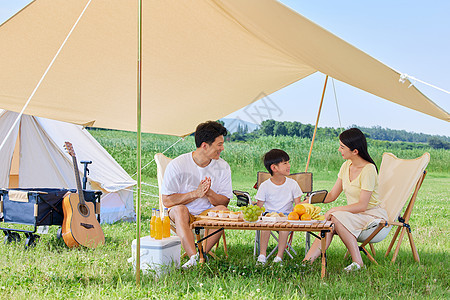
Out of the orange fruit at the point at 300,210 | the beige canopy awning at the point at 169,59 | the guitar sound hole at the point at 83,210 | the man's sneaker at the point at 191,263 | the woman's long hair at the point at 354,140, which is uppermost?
the beige canopy awning at the point at 169,59

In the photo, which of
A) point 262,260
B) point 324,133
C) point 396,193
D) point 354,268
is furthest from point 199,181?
point 324,133

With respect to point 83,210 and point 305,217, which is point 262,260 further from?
point 83,210

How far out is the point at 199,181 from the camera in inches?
139

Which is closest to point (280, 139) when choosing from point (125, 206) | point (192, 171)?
point (125, 206)

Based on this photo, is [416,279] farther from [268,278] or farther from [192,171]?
[192,171]

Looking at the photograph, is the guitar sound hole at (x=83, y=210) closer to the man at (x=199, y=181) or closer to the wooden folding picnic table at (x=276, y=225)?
the man at (x=199, y=181)

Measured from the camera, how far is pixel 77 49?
3551 millimetres

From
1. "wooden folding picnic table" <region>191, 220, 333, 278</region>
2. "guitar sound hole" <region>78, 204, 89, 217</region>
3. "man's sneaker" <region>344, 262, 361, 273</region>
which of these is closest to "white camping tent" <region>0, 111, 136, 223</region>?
"guitar sound hole" <region>78, 204, 89, 217</region>

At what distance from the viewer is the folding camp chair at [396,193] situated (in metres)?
3.39

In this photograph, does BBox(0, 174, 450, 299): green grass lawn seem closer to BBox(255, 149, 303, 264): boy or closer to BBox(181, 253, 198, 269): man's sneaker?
BBox(181, 253, 198, 269): man's sneaker

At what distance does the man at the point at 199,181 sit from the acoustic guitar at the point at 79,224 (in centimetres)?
110

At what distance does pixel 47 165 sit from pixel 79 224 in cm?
172

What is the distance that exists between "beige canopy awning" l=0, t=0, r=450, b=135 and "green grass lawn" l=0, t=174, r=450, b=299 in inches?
48.1

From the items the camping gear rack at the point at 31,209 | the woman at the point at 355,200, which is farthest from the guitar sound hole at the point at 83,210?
the woman at the point at 355,200
